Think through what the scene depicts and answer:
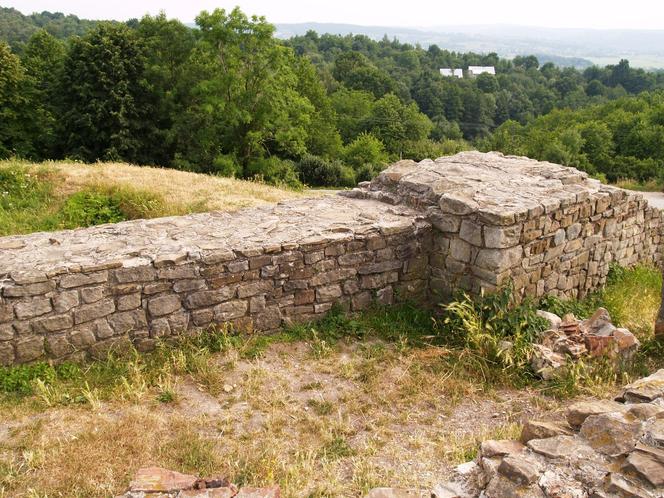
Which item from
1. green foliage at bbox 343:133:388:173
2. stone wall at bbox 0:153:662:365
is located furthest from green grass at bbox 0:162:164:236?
green foliage at bbox 343:133:388:173

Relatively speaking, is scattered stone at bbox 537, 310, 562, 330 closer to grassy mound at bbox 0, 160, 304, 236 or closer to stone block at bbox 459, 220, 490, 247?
stone block at bbox 459, 220, 490, 247

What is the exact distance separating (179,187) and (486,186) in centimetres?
754

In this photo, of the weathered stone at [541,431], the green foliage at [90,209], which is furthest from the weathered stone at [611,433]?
the green foliage at [90,209]

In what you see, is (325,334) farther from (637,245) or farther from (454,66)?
(454,66)

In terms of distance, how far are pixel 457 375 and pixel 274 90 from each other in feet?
72.3

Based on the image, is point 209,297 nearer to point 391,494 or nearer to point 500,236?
point 391,494

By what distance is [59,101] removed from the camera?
91.0ft

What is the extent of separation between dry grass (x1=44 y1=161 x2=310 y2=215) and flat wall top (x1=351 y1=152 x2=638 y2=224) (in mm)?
4006

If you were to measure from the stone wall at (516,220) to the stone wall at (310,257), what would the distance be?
0.06 feet

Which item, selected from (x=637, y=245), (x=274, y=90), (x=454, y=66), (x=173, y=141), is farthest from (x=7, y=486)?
(x=454, y=66)

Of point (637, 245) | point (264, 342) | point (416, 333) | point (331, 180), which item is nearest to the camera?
point (264, 342)

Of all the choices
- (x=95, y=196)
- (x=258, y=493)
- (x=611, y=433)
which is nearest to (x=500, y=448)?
(x=611, y=433)

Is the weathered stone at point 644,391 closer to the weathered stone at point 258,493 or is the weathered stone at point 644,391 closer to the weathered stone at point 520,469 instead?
the weathered stone at point 520,469

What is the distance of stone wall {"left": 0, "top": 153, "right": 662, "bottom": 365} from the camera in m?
5.23
